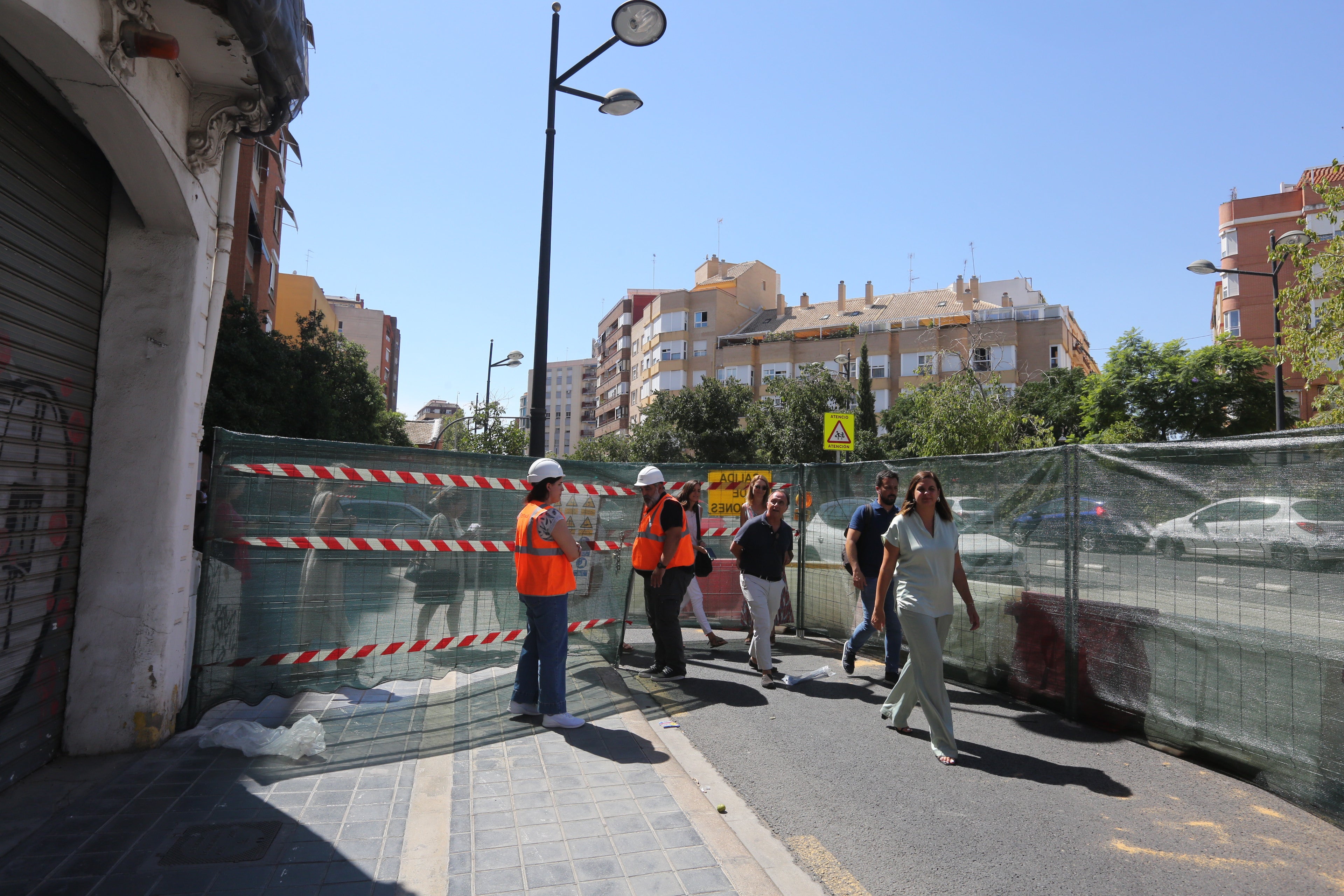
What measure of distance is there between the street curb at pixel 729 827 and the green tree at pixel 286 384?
13.4 meters

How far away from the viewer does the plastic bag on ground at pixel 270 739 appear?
4.83 meters

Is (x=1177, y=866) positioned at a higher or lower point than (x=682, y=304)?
lower

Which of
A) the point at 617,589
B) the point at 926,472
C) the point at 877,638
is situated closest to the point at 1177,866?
the point at 926,472

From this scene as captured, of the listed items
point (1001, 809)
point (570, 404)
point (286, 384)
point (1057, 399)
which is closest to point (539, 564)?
point (1001, 809)

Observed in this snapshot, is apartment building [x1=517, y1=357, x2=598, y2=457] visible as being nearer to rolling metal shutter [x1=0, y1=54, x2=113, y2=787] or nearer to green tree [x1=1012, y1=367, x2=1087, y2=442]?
green tree [x1=1012, y1=367, x2=1087, y2=442]

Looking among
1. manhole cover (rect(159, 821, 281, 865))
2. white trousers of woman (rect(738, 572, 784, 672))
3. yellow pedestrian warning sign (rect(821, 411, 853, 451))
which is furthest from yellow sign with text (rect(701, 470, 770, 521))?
manhole cover (rect(159, 821, 281, 865))

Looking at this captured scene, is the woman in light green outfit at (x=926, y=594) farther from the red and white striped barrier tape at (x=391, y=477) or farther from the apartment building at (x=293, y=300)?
the apartment building at (x=293, y=300)

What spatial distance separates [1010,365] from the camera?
55.8 meters

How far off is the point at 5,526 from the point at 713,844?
3919mm

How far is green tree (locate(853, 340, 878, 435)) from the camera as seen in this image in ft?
159

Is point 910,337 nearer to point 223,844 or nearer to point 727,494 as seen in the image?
point 727,494

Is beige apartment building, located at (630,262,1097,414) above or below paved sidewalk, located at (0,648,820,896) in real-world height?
above

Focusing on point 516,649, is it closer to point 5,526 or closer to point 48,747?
point 48,747

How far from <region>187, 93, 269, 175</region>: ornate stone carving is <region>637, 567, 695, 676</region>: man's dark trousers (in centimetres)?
464
